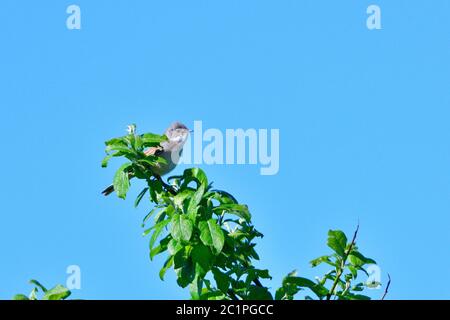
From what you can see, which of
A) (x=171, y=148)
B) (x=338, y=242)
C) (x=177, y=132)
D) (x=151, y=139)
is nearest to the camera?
(x=338, y=242)

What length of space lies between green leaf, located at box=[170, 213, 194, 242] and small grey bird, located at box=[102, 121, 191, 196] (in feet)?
12.4

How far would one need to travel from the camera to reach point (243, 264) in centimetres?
723

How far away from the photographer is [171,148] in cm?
1184

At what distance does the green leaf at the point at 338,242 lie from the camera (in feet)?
22.9

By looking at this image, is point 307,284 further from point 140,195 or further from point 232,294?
point 140,195

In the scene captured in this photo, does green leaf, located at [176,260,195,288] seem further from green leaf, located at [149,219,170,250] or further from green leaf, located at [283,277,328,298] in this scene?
green leaf, located at [283,277,328,298]

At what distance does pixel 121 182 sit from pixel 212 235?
1047 millimetres

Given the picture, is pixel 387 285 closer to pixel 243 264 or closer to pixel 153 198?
pixel 243 264

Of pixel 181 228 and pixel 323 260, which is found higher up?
pixel 181 228

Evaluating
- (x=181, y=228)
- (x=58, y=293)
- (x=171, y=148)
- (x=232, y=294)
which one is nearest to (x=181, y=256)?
(x=181, y=228)
